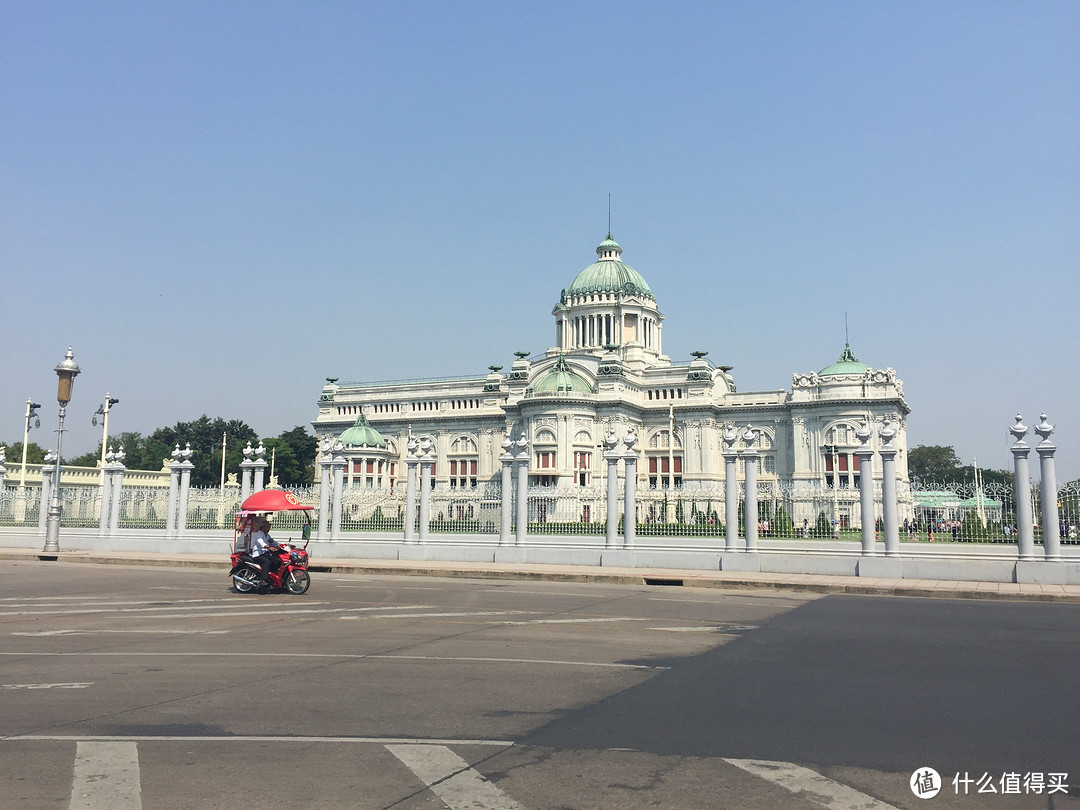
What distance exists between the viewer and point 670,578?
72.5ft

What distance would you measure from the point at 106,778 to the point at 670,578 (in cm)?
1752

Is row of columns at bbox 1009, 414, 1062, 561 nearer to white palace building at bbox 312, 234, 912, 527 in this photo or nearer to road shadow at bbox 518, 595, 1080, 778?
road shadow at bbox 518, 595, 1080, 778

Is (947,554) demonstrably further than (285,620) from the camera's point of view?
Yes

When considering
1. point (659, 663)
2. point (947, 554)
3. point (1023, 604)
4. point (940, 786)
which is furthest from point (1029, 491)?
point (940, 786)

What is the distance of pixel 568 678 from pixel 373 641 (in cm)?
367

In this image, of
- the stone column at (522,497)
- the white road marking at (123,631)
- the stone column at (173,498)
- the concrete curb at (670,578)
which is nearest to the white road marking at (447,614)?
the white road marking at (123,631)

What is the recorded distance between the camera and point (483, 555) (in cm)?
2812

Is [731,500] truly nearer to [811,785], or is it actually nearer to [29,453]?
[811,785]

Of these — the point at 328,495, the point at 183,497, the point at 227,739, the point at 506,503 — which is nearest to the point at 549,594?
the point at 506,503

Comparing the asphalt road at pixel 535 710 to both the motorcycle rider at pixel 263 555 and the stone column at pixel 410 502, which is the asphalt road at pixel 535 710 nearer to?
the motorcycle rider at pixel 263 555

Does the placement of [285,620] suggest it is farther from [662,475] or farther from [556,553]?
[662,475]

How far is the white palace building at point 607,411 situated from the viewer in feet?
255

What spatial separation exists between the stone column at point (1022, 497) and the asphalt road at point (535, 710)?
22.0ft

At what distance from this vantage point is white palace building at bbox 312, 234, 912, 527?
77812 millimetres
